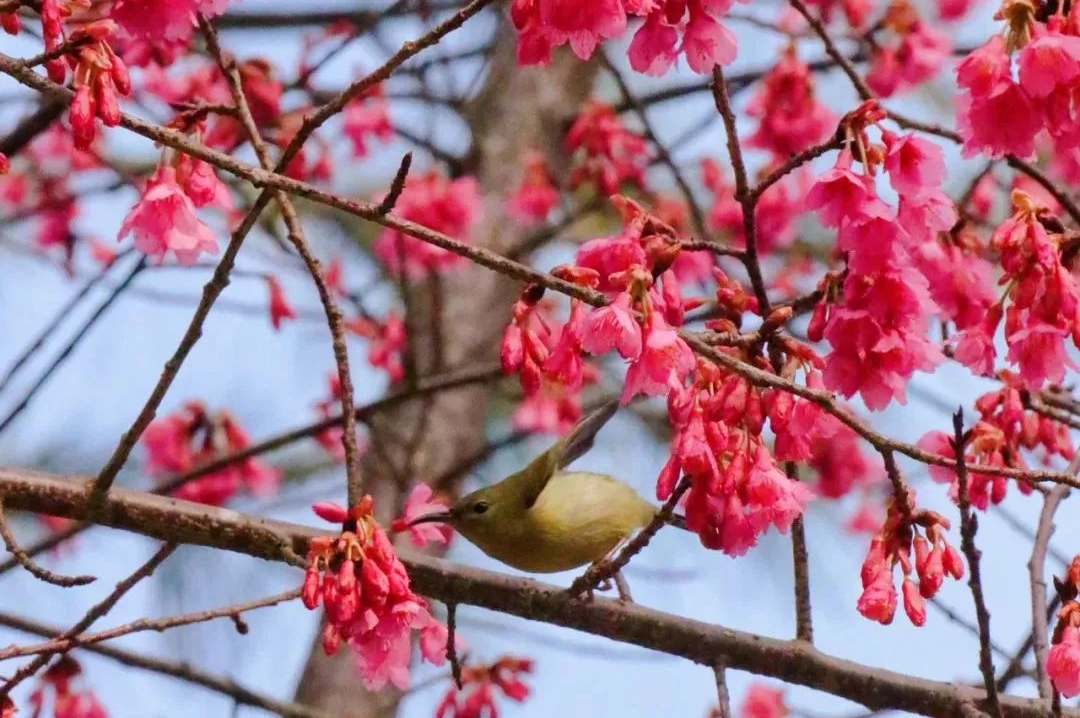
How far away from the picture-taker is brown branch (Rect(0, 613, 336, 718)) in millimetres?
2092

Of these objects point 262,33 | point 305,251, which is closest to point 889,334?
point 305,251

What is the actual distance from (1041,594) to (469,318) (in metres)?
2.14

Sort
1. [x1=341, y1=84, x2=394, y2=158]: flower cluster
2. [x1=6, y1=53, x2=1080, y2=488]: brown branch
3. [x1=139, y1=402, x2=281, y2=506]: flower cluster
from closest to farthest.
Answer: [x1=6, y1=53, x2=1080, y2=488]: brown branch → [x1=139, y1=402, x2=281, y2=506]: flower cluster → [x1=341, y1=84, x2=394, y2=158]: flower cluster

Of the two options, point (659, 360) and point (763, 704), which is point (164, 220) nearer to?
point (659, 360)

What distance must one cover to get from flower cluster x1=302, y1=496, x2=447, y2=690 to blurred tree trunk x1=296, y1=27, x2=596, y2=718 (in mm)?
1575

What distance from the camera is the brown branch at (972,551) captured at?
50.7 inches

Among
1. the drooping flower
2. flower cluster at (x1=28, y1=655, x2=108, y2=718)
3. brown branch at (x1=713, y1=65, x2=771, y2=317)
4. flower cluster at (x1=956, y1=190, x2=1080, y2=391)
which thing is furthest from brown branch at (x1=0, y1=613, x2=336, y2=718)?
flower cluster at (x1=956, y1=190, x2=1080, y2=391)

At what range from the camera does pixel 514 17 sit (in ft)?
4.63

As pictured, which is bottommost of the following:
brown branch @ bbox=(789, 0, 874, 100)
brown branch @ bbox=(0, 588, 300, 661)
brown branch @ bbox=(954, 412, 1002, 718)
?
brown branch @ bbox=(0, 588, 300, 661)

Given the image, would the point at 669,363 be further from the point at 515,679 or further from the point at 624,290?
the point at 515,679

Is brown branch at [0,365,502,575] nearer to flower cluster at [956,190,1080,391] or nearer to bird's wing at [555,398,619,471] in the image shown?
bird's wing at [555,398,619,471]

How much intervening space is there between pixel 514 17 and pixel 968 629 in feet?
4.37

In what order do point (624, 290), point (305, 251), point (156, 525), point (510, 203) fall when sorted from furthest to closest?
1. point (510, 203)
2. point (156, 525)
3. point (305, 251)
4. point (624, 290)

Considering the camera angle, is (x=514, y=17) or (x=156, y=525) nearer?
(x=514, y=17)
